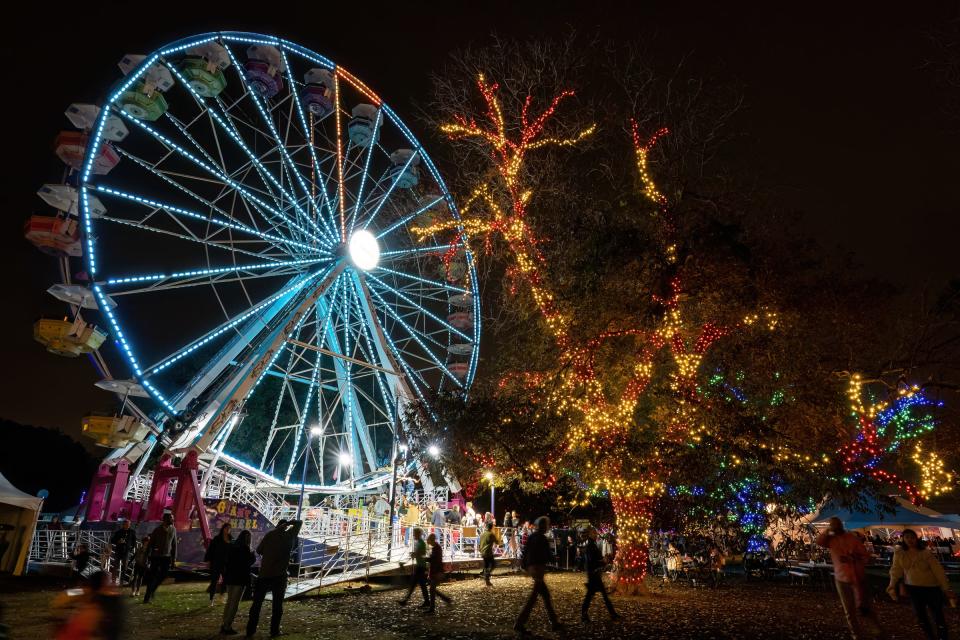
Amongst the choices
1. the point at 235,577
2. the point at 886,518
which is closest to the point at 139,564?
the point at 235,577

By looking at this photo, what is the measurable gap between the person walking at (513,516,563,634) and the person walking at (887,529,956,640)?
12.8 feet

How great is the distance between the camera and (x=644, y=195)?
41.2ft

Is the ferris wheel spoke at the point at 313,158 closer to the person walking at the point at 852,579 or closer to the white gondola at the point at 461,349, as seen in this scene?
the white gondola at the point at 461,349

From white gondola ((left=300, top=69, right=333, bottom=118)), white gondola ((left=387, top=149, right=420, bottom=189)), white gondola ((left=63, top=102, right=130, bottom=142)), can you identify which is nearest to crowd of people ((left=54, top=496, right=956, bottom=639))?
white gondola ((left=63, top=102, right=130, bottom=142))

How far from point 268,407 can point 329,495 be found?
10616 millimetres

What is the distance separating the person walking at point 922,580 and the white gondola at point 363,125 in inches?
738

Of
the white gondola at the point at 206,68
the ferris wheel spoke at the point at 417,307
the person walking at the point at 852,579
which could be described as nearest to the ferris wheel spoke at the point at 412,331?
the ferris wheel spoke at the point at 417,307

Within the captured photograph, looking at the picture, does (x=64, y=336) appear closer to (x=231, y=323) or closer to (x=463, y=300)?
(x=231, y=323)

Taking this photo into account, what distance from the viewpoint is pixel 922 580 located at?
6.51 metres

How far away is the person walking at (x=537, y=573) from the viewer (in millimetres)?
7064

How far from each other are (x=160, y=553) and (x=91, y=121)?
1152cm

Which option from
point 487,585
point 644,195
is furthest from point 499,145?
point 487,585

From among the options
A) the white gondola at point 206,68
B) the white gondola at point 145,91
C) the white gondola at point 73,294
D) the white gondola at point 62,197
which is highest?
the white gondola at point 206,68

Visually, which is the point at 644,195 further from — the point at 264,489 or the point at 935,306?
the point at 264,489
